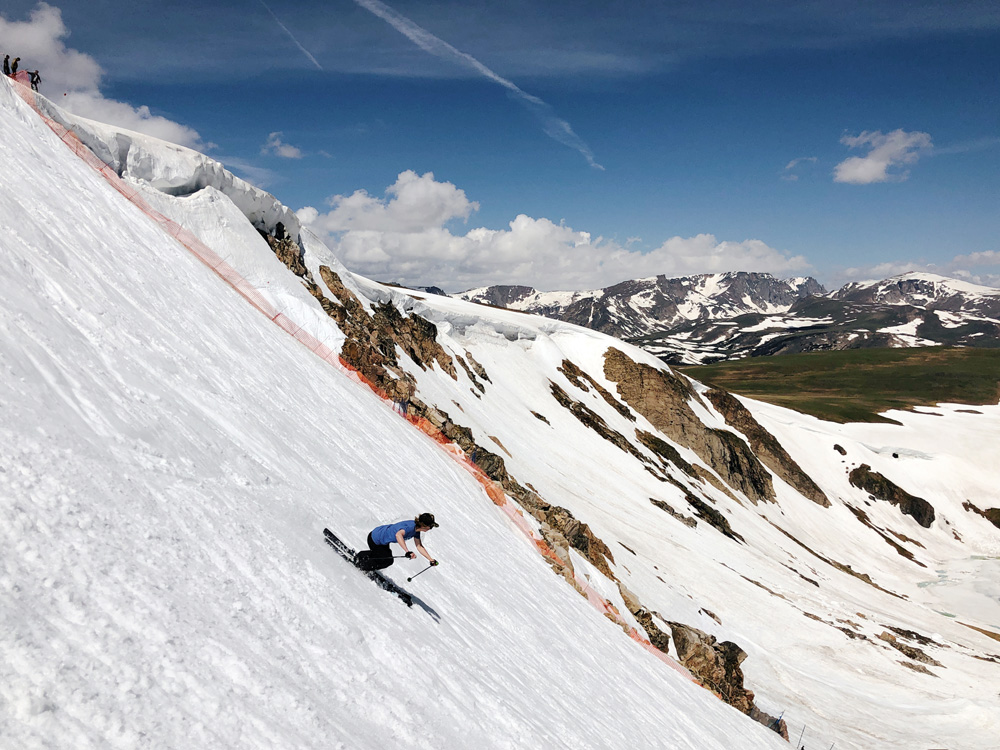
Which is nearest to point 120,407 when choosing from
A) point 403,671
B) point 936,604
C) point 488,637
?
point 403,671

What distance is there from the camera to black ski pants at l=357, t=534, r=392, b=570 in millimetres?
10695

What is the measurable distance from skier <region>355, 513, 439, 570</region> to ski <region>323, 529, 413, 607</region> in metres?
0.18

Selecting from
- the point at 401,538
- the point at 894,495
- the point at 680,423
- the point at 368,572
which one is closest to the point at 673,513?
the point at 680,423

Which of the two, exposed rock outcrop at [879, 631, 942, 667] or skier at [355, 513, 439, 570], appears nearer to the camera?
skier at [355, 513, 439, 570]

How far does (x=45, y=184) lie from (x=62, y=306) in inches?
346

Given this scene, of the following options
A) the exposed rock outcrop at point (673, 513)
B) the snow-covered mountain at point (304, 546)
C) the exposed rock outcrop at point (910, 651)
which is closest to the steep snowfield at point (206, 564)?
the snow-covered mountain at point (304, 546)

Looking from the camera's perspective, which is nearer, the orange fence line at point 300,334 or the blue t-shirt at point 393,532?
the blue t-shirt at point 393,532

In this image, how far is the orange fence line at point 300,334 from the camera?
24750mm

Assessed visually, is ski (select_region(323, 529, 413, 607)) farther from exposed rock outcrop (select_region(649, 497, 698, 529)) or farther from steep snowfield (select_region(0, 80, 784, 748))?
exposed rock outcrop (select_region(649, 497, 698, 529))

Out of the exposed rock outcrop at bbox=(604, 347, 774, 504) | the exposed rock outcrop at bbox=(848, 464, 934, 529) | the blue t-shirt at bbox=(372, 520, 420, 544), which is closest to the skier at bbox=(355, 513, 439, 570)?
the blue t-shirt at bbox=(372, 520, 420, 544)

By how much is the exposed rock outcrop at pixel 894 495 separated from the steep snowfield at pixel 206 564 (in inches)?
3816

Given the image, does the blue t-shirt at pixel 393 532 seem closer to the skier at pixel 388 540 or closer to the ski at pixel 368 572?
the skier at pixel 388 540

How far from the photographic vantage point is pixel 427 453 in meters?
24.8

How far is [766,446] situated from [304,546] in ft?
323
